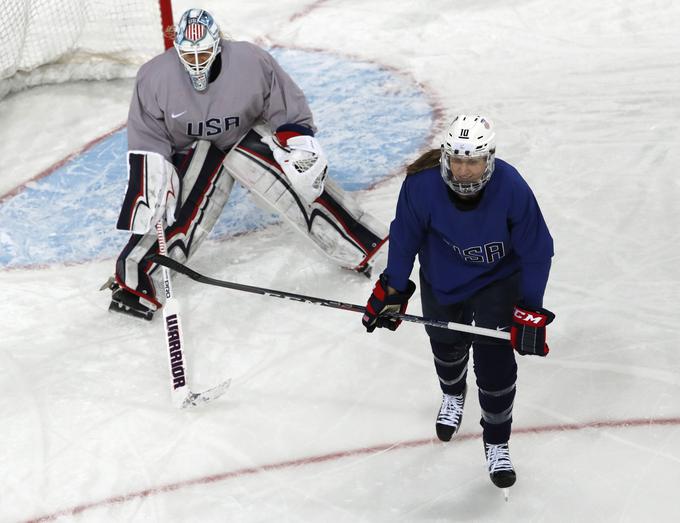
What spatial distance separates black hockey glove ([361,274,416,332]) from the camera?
7.44 feet

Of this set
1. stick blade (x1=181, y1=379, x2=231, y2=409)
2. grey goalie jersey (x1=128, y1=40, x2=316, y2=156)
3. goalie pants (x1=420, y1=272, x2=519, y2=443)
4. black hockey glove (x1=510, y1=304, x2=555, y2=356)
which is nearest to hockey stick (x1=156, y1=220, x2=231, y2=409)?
stick blade (x1=181, y1=379, x2=231, y2=409)

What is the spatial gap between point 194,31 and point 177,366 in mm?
948

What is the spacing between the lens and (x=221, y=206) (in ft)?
10.2

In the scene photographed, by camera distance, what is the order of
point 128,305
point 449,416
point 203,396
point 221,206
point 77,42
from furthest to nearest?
point 77,42 < point 221,206 < point 128,305 < point 203,396 < point 449,416

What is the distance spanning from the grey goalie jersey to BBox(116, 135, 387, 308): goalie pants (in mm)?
72

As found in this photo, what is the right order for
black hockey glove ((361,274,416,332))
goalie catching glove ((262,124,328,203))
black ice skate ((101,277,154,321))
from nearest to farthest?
black hockey glove ((361,274,416,332)) → goalie catching glove ((262,124,328,203)) → black ice skate ((101,277,154,321))

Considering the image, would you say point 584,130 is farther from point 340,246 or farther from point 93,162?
point 93,162

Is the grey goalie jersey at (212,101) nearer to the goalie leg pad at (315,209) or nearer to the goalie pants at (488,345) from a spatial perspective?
the goalie leg pad at (315,209)

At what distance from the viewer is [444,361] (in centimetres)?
234

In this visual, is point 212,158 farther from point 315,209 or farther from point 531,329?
point 531,329

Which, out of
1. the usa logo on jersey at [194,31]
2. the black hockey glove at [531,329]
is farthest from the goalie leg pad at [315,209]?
the black hockey glove at [531,329]

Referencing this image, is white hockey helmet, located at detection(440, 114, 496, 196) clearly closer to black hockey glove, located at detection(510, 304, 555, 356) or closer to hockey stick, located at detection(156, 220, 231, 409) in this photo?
black hockey glove, located at detection(510, 304, 555, 356)

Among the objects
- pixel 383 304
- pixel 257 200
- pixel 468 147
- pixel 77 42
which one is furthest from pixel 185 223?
pixel 77 42

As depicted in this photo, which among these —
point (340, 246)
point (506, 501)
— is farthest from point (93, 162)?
point (506, 501)
